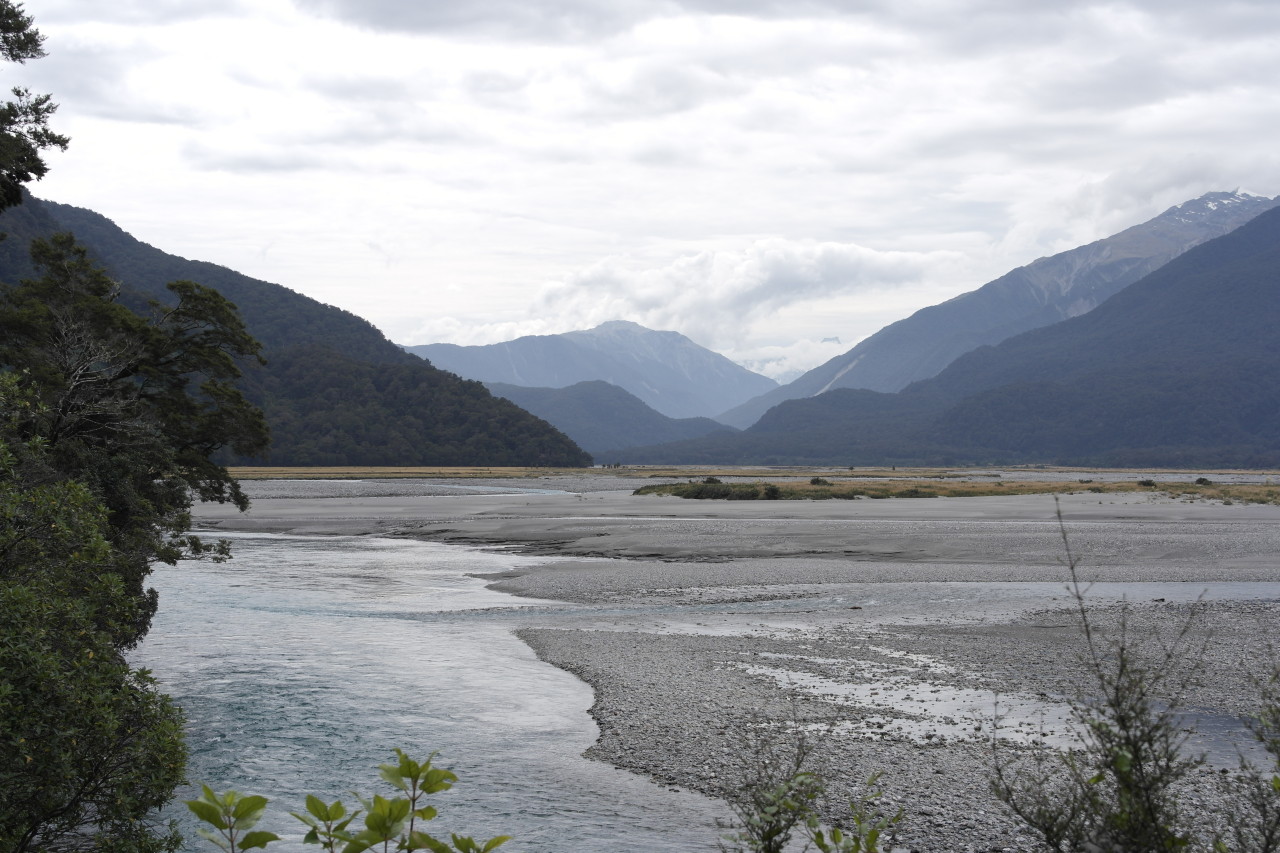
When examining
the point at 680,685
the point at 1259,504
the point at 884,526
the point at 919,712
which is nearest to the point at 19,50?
the point at 680,685

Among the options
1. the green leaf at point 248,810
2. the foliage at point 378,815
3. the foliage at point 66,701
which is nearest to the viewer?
the foliage at point 378,815

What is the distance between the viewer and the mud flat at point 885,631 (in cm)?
1231

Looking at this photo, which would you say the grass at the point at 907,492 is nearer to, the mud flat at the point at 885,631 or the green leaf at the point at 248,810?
the mud flat at the point at 885,631

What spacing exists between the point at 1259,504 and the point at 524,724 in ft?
232

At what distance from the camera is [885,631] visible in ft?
69.7

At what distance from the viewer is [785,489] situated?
8338 cm

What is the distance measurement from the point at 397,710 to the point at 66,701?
8228 millimetres

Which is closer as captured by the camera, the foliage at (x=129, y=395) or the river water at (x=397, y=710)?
the river water at (x=397, y=710)

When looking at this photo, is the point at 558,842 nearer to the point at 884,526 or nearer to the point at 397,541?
the point at 397,541

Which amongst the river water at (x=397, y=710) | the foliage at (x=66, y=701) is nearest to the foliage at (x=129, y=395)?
the river water at (x=397, y=710)

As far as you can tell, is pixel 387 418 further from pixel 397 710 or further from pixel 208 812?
pixel 208 812

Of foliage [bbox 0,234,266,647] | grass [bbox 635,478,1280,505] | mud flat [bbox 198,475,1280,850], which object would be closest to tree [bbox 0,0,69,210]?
foliage [bbox 0,234,266,647]

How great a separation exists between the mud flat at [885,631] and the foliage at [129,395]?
9237 millimetres

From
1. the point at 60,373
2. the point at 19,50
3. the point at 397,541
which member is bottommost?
the point at 397,541
